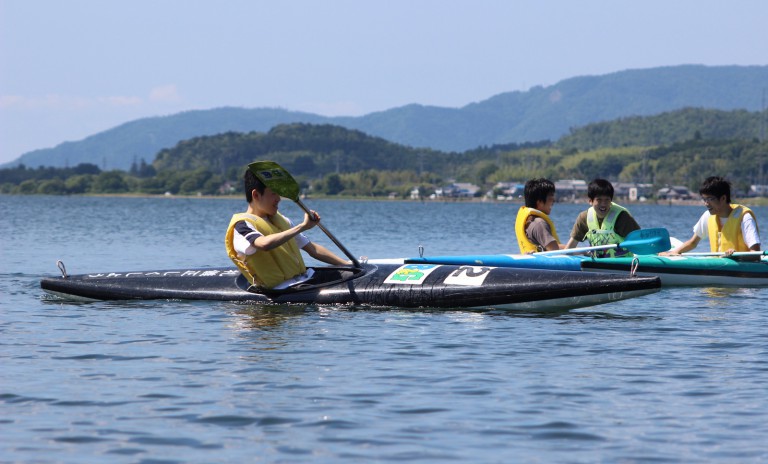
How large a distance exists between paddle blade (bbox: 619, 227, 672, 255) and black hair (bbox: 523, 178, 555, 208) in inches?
73.8

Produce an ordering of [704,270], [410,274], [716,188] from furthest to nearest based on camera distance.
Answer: [704,270], [716,188], [410,274]

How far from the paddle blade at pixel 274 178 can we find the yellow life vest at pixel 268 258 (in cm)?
36

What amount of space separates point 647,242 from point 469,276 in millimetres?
4653

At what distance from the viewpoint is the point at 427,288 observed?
1287cm

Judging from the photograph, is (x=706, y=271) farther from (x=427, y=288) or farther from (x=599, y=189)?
(x=427, y=288)

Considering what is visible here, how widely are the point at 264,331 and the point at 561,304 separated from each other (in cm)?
337

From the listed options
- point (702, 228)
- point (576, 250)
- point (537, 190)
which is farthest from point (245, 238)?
point (702, 228)

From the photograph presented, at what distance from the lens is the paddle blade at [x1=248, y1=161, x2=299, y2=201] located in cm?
1208

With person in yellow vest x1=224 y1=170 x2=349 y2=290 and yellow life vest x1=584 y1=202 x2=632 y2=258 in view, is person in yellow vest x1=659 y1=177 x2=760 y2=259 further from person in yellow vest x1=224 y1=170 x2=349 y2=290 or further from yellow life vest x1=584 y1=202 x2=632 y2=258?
person in yellow vest x1=224 y1=170 x2=349 y2=290

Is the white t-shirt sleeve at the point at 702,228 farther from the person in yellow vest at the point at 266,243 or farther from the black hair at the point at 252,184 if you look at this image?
the black hair at the point at 252,184

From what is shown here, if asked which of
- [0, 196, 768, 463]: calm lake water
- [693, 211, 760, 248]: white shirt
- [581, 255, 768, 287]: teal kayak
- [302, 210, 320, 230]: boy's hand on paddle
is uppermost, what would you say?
[302, 210, 320, 230]: boy's hand on paddle

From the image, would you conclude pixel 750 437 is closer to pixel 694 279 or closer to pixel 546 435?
pixel 546 435

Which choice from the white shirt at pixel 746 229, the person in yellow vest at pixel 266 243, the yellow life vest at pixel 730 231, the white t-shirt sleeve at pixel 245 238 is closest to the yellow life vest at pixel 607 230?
the white shirt at pixel 746 229

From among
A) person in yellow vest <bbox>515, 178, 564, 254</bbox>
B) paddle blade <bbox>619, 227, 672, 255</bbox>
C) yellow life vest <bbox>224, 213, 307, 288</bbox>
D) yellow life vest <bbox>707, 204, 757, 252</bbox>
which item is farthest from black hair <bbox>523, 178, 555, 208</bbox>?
yellow life vest <bbox>224, 213, 307, 288</bbox>
